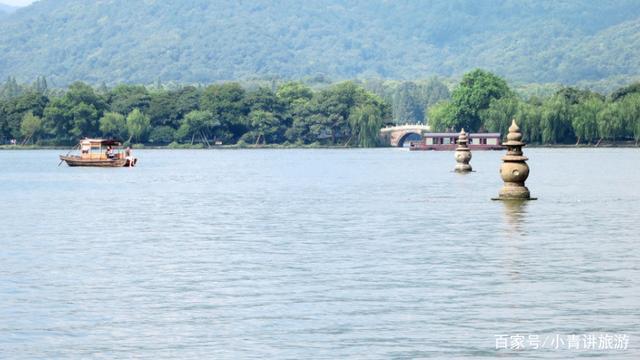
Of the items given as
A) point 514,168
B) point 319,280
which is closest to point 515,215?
point 514,168

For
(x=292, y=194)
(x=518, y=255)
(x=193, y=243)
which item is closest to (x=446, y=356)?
(x=518, y=255)

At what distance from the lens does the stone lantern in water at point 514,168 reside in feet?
206

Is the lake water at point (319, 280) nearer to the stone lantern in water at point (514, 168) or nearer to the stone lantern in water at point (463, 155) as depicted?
the stone lantern in water at point (514, 168)

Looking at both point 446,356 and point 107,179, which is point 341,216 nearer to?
point 446,356

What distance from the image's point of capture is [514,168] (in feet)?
213

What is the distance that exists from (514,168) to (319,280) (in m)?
30.7

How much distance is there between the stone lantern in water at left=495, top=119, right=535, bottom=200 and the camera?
6284 centimetres

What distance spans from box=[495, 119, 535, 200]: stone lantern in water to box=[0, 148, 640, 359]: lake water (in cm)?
157

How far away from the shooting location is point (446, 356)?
81.8 ft

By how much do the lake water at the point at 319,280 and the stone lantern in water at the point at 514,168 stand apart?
157 centimetres

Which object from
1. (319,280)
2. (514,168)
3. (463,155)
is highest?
(514,168)

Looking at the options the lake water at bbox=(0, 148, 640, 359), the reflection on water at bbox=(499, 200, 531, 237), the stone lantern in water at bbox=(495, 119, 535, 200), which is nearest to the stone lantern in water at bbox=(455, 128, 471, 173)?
the lake water at bbox=(0, 148, 640, 359)

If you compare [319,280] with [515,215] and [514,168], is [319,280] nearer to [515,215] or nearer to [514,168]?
[515,215]

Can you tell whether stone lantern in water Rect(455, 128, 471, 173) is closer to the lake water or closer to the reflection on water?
the lake water
